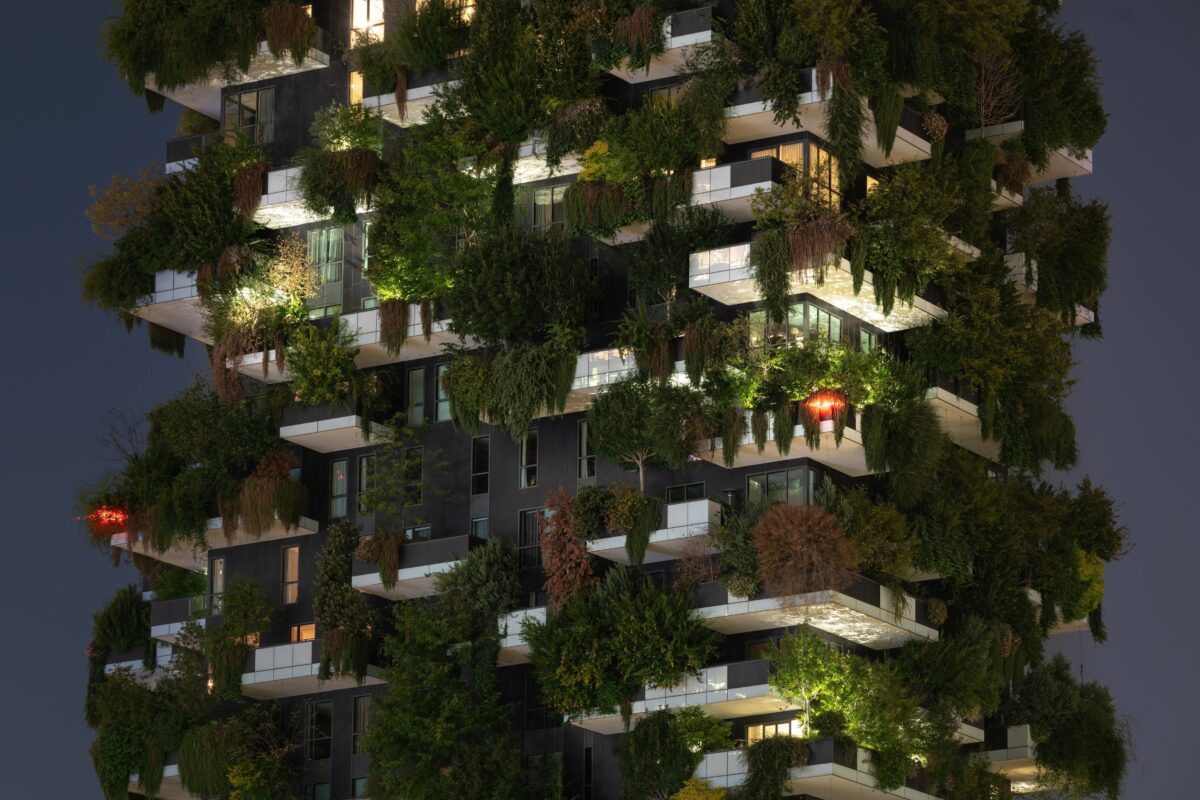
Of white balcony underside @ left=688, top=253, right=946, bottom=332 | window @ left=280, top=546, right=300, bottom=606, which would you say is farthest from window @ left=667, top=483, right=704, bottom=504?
window @ left=280, top=546, right=300, bottom=606

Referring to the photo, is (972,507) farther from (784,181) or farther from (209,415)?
(209,415)

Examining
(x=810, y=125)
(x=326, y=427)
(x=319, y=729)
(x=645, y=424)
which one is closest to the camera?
(x=645, y=424)

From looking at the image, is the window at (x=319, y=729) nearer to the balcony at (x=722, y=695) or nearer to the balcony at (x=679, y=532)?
the balcony at (x=722, y=695)

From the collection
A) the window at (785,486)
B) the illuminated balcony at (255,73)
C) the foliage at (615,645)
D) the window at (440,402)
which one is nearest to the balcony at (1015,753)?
the window at (785,486)

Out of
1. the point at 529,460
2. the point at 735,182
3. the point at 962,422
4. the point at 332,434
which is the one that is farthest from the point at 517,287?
the point at 962,422

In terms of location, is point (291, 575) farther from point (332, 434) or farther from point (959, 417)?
point (959, 417)

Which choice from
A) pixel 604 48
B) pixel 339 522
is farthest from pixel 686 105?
pixel 339 522
